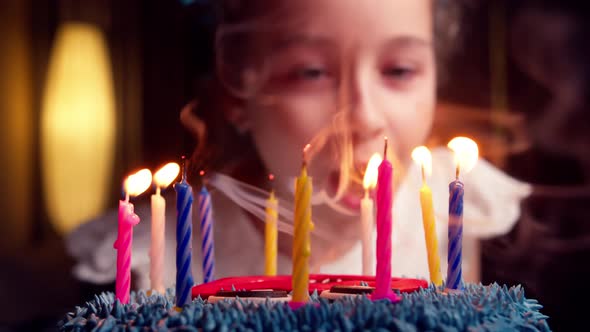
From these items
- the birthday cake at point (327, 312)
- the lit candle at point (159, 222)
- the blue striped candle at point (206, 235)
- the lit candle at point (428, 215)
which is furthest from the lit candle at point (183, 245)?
the lit candle at point (428, 215)

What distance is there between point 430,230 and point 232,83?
32.7 inches

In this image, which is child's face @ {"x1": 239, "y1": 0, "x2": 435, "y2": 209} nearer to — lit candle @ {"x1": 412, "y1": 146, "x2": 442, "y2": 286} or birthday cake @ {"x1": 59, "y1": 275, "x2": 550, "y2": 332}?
lit candle @ {"x1": 412, "y1": 146, "x2": 442, "y2": 286}

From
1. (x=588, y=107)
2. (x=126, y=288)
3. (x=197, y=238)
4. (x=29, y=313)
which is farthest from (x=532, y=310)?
(x=29, y=313)

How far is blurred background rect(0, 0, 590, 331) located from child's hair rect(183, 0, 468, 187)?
0.13ft

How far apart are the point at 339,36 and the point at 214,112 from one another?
1.30ft

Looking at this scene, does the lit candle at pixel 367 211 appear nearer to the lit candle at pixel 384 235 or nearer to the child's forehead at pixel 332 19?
the lit candle at pixel 384 235

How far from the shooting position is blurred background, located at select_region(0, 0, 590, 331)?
1.83 metres

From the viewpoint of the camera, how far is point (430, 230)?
1138 millimetres

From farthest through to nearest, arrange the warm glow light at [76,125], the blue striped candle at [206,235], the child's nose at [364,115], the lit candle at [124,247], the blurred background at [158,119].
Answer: the warm glow light at [76,125], the blurred background at [158,119], the child's nose at [364,115], the blue striped candle at [206,235], the lit candle at [124,247]

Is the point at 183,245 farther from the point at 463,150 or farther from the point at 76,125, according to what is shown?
the point at 76,125

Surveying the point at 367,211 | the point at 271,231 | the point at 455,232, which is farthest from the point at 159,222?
the point at 455,232

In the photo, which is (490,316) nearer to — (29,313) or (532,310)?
(532,310)

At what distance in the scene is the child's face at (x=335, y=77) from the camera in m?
1.71

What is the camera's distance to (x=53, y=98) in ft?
6.93
